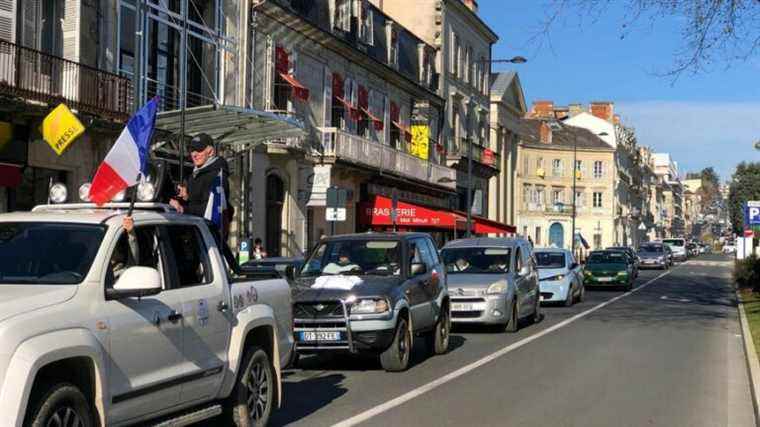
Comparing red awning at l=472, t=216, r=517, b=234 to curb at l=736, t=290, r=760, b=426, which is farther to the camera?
red awning at l=472, t=216, r=517, b=234

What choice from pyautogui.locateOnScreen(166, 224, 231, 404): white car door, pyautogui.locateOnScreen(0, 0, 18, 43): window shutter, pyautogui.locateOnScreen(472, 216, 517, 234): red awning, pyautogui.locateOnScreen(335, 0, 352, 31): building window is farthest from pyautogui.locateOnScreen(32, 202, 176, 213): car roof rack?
pyautogui.locateOnScreen(472, 216, 517, 234): red awning

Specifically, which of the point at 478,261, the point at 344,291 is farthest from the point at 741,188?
the point at 344,291

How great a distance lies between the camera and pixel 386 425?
8.83 metres

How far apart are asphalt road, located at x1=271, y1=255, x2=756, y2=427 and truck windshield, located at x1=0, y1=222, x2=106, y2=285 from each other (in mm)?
3202

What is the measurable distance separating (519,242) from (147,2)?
35.3 feet

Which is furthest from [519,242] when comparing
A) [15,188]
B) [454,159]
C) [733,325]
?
[454,159]

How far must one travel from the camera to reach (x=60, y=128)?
690 inches

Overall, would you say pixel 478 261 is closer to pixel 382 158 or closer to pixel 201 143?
pixel 201 143

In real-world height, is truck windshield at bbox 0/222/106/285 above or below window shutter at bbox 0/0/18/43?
below

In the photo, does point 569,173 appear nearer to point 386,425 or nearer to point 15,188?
point 15,188

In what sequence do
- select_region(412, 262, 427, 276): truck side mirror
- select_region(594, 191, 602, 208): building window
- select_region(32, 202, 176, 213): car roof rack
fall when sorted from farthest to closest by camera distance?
select_region(594, 191, 602, 208): building window < select_region(412, 262, 427, 276): truck side mirror < select_region(32, 202, 176, 213): car roof rack

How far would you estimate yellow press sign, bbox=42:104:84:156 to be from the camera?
17.4m

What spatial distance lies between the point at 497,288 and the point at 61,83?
954cm

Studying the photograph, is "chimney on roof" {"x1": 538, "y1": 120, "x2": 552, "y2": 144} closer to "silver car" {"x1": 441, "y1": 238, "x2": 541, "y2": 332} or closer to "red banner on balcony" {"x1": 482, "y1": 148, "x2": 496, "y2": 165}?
"red banner on balcony" {"x1": 482, "y1": 148, "x2": 496, "y2": 165}
